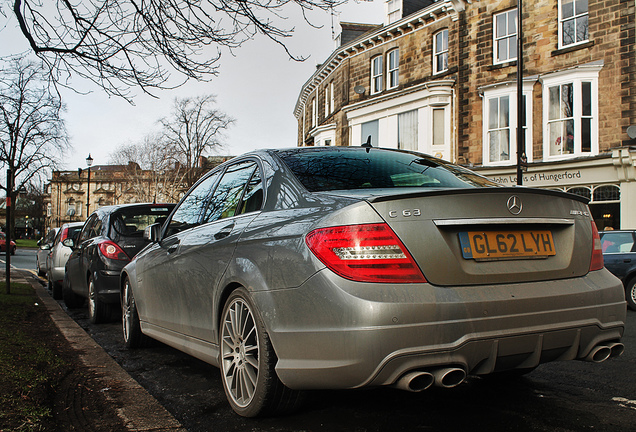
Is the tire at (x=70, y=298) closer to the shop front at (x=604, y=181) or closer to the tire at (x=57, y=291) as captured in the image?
the tire at (x=57, y=291)

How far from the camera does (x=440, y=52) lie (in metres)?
25.6

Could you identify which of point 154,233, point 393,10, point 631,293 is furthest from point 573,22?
point 154,233

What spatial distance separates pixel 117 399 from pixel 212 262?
3.55ft

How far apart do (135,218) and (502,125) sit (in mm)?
18049

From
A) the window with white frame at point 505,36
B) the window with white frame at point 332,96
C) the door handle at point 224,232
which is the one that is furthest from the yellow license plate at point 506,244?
the window with white frame at point 332,96

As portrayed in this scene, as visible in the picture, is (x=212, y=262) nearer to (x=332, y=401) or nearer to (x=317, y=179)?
(x=317, y=179)

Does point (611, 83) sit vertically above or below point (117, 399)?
above

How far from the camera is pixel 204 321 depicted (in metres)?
3.91

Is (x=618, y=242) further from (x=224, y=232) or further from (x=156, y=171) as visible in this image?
(x=156, y=171)

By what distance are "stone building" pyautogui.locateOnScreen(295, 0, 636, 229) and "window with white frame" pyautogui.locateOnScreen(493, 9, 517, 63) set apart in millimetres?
40

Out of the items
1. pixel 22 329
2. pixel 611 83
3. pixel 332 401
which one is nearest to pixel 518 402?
pixel 332 401

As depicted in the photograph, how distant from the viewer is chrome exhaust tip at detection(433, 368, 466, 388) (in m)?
2.60

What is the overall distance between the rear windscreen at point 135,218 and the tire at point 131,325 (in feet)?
6.54

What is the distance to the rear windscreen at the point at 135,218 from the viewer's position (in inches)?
308
